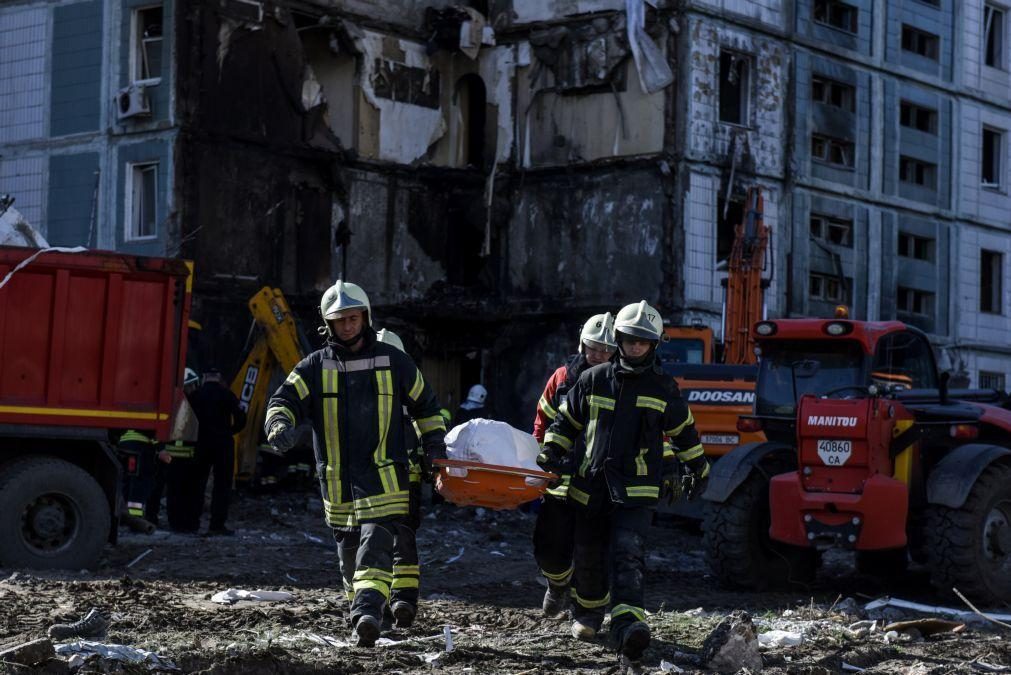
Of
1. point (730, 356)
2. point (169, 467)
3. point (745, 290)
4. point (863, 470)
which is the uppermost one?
point (745, 290)

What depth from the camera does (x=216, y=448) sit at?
60.0ft

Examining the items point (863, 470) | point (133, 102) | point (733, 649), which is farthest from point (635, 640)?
point (133, 102)

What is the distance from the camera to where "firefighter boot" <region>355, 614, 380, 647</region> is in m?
9.23

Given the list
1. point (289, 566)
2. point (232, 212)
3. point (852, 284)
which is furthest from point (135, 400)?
point (852, 284)

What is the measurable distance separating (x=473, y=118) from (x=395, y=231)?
9.60 ft

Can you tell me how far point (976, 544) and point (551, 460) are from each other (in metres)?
4.45

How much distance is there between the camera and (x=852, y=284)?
33.9 m

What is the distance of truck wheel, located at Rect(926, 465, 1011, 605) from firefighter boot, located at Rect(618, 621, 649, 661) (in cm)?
441

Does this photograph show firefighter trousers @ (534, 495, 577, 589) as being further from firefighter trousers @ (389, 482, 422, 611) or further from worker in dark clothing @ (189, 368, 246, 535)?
worker in dark clothing @ (189, 368, 246, 535)

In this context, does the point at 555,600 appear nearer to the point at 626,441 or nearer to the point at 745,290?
the point at 626,441

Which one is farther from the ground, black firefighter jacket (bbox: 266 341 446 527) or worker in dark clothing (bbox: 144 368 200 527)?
black firefighter jacket (bbox: 266 341 446 527)

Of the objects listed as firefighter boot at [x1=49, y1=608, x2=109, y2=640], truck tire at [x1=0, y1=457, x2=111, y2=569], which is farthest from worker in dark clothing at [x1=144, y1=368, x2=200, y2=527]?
firefighter boot at [x1=49, y1=608, x2=109, y2=640]

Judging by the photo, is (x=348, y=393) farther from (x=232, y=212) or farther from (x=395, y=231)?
(x=395, y=231)

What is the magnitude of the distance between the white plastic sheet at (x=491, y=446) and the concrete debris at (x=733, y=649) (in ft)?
4.77
